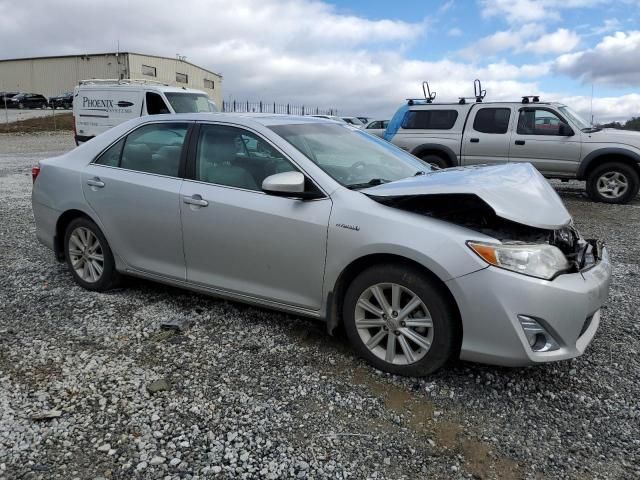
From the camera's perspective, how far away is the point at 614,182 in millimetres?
10000

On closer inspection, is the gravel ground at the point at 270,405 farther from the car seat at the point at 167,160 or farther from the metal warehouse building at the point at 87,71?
the metal warehouse building at the point at 87,71

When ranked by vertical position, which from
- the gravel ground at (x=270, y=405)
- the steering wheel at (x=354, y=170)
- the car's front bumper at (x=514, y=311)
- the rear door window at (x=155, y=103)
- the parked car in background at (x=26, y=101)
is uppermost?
the parked car in background at (x=26, y=101)

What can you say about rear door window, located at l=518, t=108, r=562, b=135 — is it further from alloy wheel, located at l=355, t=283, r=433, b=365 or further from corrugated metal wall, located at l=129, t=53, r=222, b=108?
corrugated metal wall, located at l=129, t=53, r=222, b=108

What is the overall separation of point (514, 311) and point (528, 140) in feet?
27.9

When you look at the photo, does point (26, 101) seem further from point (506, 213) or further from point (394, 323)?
point (506, 213)

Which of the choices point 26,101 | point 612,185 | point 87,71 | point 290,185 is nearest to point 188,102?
point 612,185

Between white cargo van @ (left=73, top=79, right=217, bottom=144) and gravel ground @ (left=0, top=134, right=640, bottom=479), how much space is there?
41.8ft

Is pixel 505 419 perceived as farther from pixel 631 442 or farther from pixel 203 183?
pixel 203 183

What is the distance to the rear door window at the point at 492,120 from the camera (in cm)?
1063

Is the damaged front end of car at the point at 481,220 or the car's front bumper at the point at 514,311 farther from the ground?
the damaged front end of car at the point at 481,220

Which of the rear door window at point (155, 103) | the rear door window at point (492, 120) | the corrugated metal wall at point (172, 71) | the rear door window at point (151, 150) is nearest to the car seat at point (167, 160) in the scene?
the rear door window at point (151, 150)

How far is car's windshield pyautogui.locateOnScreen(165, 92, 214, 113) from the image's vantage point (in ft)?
52.3

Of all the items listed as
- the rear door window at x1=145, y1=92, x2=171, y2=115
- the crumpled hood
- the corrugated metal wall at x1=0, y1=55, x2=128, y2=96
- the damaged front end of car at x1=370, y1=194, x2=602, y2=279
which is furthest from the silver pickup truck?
the corrugated metal wall at x1=0, y1=55, x2=128, y2=96

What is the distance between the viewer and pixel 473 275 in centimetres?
287
